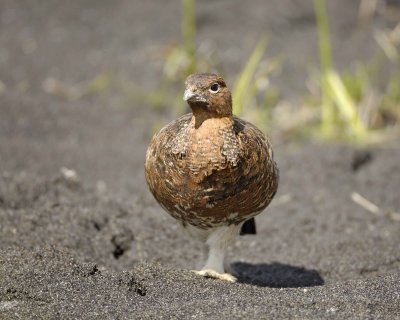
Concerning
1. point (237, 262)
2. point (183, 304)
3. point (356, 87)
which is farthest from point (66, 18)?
point (183, 304)

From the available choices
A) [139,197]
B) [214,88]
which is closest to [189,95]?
[214,88]

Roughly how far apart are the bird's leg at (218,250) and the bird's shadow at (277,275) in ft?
0.82

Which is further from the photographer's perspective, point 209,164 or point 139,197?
point 139,197

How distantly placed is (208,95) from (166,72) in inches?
174

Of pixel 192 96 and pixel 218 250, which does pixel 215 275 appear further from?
pixel 192 96

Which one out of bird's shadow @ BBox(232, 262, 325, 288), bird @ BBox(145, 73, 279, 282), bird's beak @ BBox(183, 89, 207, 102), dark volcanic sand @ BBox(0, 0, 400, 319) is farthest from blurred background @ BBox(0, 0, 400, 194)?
bird's beak @ BBox(183, 89, 207, 102)

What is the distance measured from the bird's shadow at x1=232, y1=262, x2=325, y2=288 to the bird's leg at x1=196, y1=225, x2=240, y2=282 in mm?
250

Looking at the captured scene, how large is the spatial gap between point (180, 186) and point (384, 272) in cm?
153

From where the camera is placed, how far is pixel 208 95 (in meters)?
3.98

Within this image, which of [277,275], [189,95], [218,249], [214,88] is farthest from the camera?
[277,275]

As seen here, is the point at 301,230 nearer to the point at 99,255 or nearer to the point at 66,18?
the point at 99,255

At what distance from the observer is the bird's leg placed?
429cm

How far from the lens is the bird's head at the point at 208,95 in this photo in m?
3.95

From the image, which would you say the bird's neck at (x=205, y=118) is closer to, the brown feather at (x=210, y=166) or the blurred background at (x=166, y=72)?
the brown feather at (x=210, y=166)
